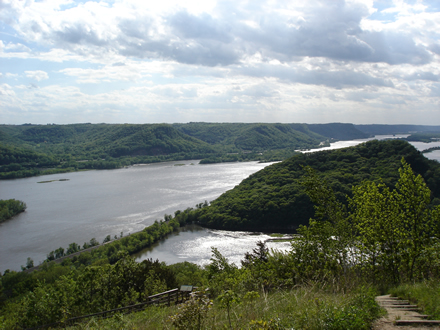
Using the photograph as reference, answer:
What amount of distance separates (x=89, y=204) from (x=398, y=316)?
2166 inches

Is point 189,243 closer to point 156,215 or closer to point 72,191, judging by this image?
point 156,215

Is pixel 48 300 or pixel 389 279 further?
pixel 48 300

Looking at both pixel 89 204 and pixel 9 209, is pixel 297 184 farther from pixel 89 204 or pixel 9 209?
pixel 9 209

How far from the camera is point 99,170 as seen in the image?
10100 cm

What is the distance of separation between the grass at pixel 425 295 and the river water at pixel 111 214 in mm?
24376

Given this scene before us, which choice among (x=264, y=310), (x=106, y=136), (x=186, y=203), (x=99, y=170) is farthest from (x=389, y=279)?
(x=106, y=136)

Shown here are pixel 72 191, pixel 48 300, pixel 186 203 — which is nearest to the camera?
pixel 48 300

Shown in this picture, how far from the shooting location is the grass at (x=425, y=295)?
5.03 m

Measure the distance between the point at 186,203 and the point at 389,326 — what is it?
48582 millimetres

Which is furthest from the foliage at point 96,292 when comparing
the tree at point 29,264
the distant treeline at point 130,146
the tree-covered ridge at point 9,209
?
the distant treeline at point 130,146

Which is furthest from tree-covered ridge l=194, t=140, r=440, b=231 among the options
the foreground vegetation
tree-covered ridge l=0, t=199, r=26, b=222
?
tree-covered ridge l=0, t=199, r=26, b=222

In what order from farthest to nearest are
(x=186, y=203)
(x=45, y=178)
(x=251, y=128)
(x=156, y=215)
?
(x=251, y=128) < (x=45, y=178) < (x=186, y=203) < (x=156, y=215)

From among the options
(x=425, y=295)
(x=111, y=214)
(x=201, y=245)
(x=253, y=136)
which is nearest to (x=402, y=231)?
(x=425, y=295)

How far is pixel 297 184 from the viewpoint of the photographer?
44750 mm
